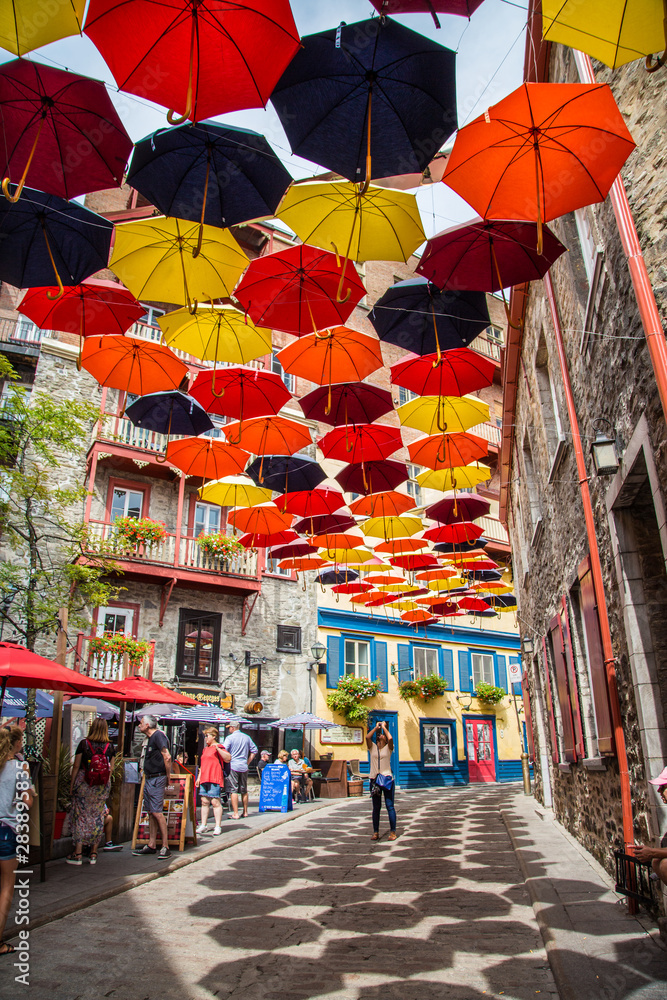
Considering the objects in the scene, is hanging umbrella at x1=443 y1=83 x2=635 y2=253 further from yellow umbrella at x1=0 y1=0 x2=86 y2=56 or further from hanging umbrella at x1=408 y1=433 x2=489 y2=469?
hanging umbrella at x1=408 y1=433 x2=489 y2=469

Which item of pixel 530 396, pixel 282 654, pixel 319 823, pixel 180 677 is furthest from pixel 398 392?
pixel 319 823

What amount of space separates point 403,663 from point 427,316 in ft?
60.2

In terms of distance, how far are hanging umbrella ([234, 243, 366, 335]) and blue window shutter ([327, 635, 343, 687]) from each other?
15.3 m

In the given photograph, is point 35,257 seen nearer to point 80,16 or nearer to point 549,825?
point 80,16

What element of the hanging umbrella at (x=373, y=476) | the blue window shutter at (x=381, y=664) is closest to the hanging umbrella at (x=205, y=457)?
the hanging umbrella at (x=373, y=476)

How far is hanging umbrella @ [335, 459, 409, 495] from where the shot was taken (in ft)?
37.1

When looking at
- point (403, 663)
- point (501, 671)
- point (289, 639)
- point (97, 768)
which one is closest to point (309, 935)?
point (97, 768)

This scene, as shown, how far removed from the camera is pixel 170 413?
10.1 metres

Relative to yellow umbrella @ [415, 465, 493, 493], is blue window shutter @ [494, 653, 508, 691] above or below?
below

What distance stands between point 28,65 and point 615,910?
24.5 ft

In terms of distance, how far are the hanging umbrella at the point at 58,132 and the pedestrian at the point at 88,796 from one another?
244 inches

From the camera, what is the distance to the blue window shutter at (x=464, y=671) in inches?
1009

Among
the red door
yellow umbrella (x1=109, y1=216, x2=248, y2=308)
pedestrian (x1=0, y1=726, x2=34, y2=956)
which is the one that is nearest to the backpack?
pedestrian (x1=0, y1=726, x2=34, y2=956)

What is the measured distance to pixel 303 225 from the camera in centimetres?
→ 609
